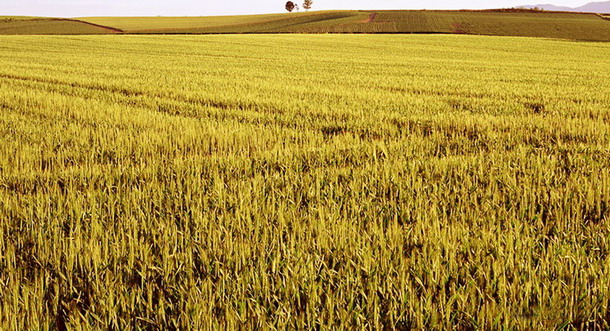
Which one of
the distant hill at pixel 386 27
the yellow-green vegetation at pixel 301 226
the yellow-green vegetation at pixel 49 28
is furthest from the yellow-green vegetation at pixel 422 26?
the yellow-green vegetation at pixel 301 226

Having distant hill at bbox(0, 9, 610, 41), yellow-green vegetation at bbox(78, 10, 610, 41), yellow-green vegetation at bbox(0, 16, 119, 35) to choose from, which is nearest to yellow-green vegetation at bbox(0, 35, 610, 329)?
yellow-green vegetation at bbox(78, 10, 610, 41)

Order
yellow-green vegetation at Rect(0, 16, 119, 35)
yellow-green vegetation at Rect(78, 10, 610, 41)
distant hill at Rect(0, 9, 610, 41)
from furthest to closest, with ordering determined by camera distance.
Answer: yellow-green vegetation at Rect(0, 16, 119, 35) → distant hill at Rect(0, 9, 610, 41) → yellow-green vegetation at Rect(78, 10, 610, 41)

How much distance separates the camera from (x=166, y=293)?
229 cm

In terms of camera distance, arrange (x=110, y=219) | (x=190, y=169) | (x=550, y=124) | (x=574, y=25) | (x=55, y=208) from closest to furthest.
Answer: (x=110, y=219) < (x=55, y=208) < (x=190, y=169) < (x=550, y=124) < (x=574, y=25)

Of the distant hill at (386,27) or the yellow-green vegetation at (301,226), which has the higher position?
the distant hill at (386,27)

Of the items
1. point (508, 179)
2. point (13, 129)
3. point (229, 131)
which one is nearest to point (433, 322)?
point (508, 179)

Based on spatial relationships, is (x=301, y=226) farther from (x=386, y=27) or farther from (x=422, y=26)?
(x=422, y=26)

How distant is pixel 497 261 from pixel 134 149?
4.53 meters

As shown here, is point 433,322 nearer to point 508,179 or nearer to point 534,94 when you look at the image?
point 508,179

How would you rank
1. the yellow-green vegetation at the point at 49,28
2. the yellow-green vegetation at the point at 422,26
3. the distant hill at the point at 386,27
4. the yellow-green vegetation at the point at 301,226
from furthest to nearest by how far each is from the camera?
the yellow-green vegetation at the point at 49,28, the distant hill at the point at 386,27, the yellow-green vegetation at the point at 422,26, the yellow-green vegetation at the point at 301,226

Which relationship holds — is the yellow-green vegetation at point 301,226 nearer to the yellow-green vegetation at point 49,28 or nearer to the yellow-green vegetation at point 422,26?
the yellow-green vegetation at point 422,26

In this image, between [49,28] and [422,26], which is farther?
[49,28]

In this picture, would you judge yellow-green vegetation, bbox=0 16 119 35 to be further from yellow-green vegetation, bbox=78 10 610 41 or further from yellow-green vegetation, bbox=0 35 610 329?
yellow-green vegetation, bbox=0 35 610 329

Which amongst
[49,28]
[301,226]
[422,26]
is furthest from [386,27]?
[301,226]
